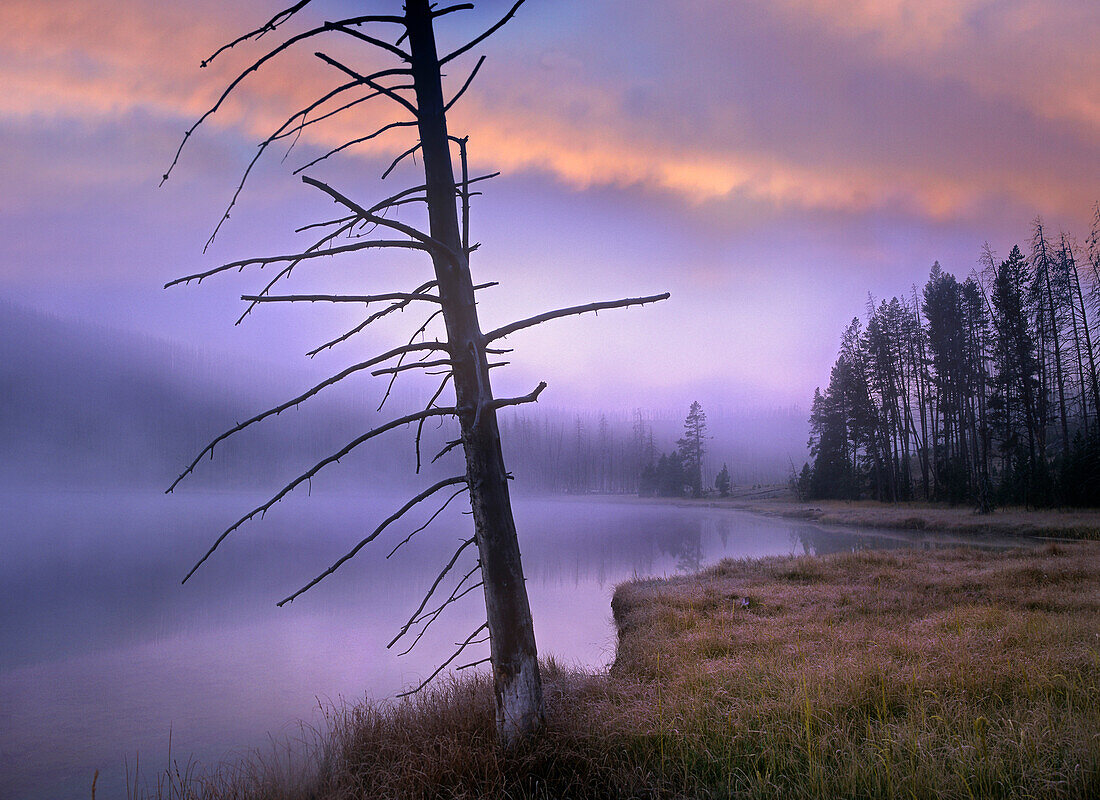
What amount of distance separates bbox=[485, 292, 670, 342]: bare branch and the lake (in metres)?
7.30

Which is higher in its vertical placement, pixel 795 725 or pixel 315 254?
pixel 315 254

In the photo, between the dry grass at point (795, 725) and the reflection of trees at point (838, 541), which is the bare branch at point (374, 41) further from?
the reflection of trees at point (838, 541)

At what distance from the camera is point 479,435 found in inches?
151

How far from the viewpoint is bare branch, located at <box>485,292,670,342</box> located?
3.60 m

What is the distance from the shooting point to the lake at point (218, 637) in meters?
8.18

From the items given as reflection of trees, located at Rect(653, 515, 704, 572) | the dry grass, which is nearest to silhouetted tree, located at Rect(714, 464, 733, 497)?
reflection of trees, located at Rect(653, 515, 704, 572)

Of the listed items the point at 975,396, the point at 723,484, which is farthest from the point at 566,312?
the point at 723,484

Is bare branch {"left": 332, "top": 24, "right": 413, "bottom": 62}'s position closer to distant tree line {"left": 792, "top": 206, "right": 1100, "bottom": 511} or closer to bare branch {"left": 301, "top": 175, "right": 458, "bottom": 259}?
bare branch {"left": 301, "top": 175, "right": 458, "bottom": 259}

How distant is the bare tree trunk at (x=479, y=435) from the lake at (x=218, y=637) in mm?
6082

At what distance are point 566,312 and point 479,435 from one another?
40.2 inches

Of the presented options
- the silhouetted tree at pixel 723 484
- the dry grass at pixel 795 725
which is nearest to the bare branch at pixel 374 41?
the dry grass at pixel 795 725

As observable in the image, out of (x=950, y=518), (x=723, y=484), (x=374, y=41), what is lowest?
(x=723, y=484)

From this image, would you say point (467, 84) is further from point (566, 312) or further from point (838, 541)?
point (838, 541)

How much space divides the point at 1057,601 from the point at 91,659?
18.6 metres
